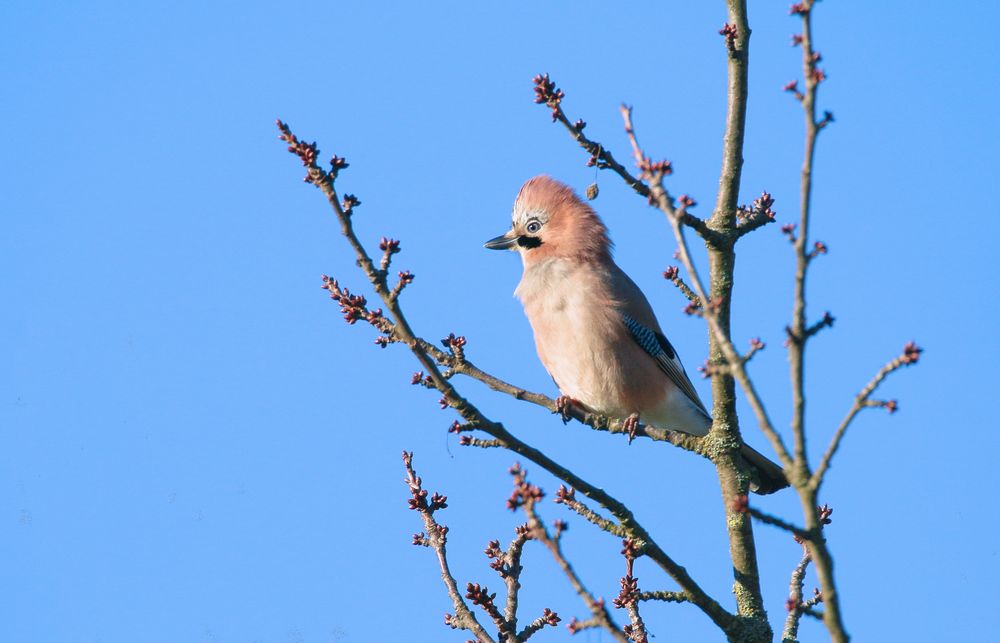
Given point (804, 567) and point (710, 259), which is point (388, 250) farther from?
point (804, 567)

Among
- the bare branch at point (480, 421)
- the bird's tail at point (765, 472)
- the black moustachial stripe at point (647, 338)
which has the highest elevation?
the black moustachial stripe at point (647, 338)

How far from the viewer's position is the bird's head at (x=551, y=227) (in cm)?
766

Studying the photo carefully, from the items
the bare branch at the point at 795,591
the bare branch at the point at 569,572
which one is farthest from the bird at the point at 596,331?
the bare branch at the point at 569,572

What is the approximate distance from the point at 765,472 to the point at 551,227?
8.16 feet

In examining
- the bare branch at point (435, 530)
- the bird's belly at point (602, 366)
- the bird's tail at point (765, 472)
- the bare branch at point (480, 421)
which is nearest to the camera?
the bare branch at point (480, 421)

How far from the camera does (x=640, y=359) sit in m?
7.13

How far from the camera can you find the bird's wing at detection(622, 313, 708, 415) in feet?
23.6

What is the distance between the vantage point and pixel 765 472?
20.9 feet

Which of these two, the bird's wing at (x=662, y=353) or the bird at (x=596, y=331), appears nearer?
the bird at (x=596, y=331)

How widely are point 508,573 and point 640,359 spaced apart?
277cm

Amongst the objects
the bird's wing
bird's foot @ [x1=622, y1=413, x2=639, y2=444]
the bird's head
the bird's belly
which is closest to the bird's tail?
bird's foot @ [x1=622, y1=413, x2=639, y2=444]

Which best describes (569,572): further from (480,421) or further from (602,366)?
(602,366)

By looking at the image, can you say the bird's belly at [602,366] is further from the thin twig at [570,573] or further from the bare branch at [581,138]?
the thin twig at [570,573]

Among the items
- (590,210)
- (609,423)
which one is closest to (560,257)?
(590,210)
